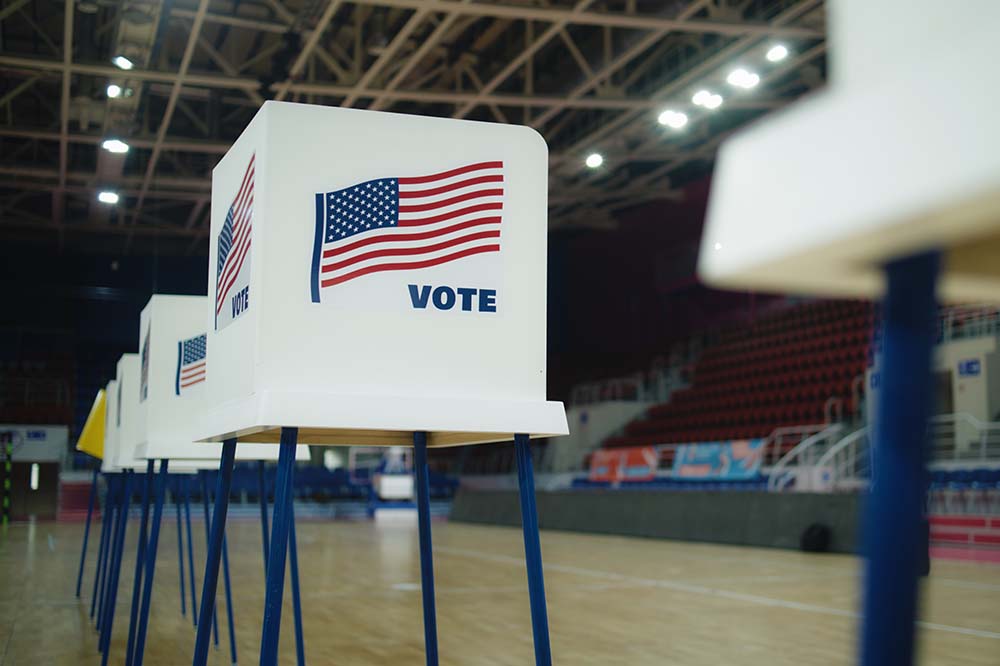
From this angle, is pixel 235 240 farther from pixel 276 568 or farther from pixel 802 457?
pixel 802 457

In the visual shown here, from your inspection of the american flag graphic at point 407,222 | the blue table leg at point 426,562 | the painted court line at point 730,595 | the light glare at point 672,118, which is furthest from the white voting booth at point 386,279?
the light glare at point 672,118

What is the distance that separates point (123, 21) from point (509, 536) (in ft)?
24.7

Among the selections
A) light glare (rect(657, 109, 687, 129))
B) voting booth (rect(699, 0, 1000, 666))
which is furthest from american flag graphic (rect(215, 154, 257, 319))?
light glare (rect(657, 109, 687, 129))

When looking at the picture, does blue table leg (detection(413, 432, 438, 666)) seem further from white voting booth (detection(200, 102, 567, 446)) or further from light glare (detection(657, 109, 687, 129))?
light glare (detection(657, 109, 687, 129))

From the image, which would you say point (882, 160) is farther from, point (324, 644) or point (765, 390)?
point (765, 390)

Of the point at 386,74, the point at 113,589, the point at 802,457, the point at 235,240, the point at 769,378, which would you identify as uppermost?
the point at 386,74

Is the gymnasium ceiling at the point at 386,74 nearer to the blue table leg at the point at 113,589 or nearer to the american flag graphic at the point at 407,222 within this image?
the blue table leg at the point at 113,589

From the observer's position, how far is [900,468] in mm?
501

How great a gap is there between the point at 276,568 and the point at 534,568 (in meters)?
0.38

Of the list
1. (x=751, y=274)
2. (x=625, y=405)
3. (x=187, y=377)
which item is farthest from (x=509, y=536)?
(x=751, y=274)

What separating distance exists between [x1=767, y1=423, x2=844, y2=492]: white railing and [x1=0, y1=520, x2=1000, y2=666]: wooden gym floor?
9.23ft

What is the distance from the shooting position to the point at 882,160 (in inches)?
18.7

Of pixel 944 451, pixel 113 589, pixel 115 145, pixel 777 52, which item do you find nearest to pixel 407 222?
pixel 113 589

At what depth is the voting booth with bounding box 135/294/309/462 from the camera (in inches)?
116
